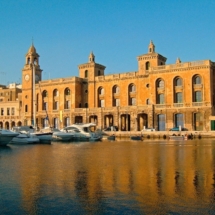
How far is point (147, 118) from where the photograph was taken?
7394cm

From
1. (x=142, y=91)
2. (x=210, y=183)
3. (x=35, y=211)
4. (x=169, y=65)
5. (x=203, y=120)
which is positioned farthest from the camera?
(x=142, y=91)

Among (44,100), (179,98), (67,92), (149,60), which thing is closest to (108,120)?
(67,92)

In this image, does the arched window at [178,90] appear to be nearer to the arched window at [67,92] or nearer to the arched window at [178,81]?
the arched window at [178,81]

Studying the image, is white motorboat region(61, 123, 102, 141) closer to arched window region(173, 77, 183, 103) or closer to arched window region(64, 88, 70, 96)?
arched window region(173, 77, 183, 103)

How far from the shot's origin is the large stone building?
66.4 m

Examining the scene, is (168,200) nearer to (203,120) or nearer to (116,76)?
(203,120)

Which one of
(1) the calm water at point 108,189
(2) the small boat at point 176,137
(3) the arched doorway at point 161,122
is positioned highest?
(3) the arched doorway at point 161,122

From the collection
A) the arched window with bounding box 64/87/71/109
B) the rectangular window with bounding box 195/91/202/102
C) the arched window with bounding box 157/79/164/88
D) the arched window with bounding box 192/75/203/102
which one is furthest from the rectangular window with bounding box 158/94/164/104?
the arched window with bounding box 64/87/71/109

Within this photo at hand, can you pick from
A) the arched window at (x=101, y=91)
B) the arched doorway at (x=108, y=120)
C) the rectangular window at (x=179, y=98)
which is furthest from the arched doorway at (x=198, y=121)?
the arched window at (x=101, y=91)

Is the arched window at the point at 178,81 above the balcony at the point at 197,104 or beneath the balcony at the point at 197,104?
above

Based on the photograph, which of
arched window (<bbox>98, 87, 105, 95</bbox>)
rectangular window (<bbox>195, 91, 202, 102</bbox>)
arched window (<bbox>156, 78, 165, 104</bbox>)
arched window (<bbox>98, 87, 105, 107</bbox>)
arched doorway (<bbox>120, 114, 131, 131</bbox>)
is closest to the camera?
rectangular window (<bbox>195, 91, 202, 102</bbox>)

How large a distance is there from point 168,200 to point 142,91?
63.7m

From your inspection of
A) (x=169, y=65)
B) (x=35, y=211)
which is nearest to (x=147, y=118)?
(x=169, y=65)

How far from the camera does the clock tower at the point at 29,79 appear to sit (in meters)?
88.3
